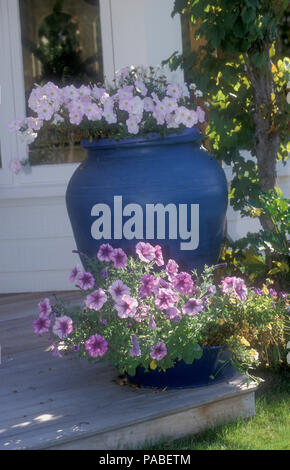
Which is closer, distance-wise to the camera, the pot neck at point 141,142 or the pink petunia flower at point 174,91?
the pot neck at point 141,142

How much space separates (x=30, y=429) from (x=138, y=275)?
700 millimetres

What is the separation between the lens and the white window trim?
4938mm

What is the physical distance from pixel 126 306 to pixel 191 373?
15.6 inches

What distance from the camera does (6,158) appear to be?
5016 millimetres

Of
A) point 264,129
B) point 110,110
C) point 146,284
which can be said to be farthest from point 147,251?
point 264,129

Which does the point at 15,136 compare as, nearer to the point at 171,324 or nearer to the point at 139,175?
the point at 139,175

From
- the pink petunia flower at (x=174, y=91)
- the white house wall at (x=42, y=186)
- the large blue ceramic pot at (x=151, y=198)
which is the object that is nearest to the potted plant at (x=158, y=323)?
the large blue ceramic pot at (x=151, y=198)

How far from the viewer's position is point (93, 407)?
2.73m

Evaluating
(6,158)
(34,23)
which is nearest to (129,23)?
(34,23)

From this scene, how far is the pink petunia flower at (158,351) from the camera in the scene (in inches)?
107

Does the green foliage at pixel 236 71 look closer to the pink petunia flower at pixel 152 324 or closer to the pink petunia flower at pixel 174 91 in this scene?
the pink petunia flower at pixel 174 91

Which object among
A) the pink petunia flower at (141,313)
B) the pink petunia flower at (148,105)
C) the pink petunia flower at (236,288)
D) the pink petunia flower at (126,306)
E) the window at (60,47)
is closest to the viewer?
the pink petunia flower at (126,306)
